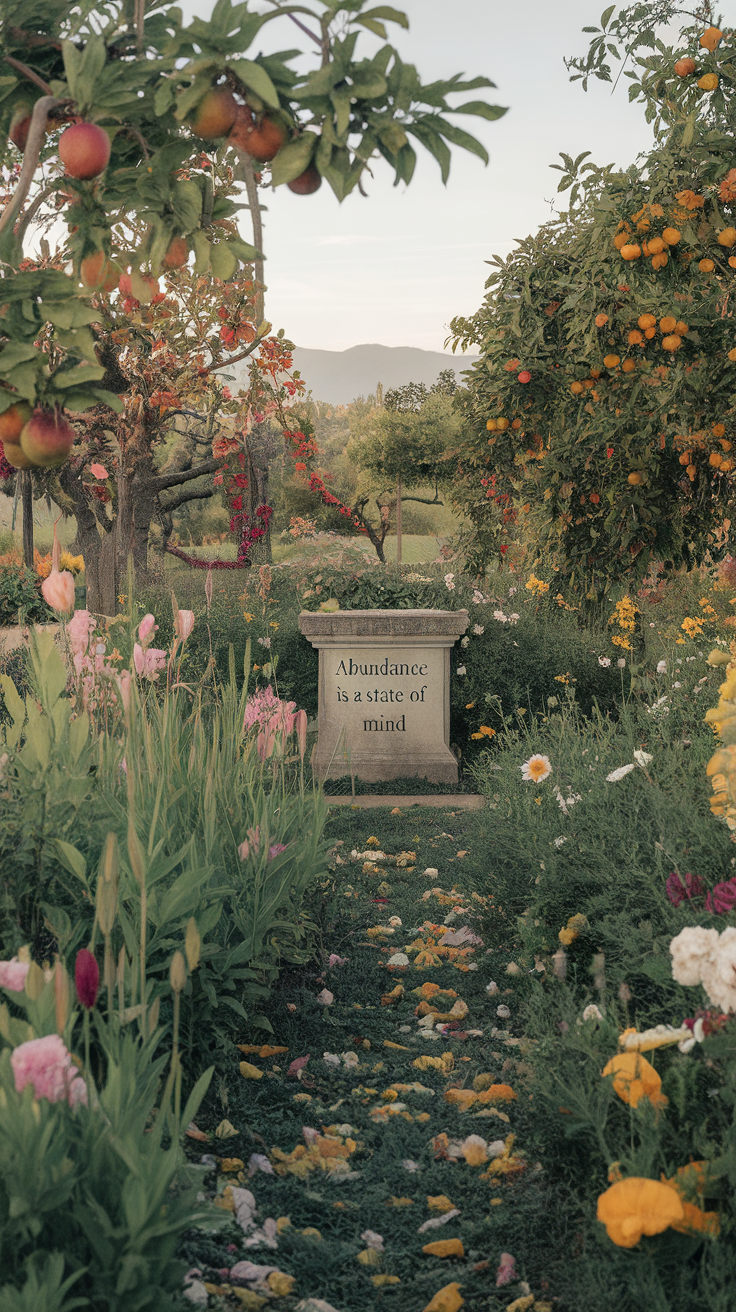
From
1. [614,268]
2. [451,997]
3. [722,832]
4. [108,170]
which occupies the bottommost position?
[451,997]

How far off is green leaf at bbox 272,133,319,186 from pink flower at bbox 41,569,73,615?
3.23ft

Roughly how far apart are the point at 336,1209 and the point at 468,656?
→ 458cm

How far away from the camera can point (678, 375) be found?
142 inches

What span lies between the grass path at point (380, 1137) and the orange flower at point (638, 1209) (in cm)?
38

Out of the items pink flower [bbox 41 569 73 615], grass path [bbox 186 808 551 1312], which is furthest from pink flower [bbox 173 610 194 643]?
grass path [bbox 186 808 551 1312]

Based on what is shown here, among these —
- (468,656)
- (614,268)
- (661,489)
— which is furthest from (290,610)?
(614,268)

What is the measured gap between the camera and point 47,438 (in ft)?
4.21

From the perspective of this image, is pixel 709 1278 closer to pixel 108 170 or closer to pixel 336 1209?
pixel 336 1209

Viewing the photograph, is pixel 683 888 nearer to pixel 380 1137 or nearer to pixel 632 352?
pixel 380 1137

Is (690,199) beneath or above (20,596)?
above

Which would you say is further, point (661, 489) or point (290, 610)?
point (290, 610)

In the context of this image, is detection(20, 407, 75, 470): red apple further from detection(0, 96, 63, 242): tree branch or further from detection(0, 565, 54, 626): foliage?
detection(0, 565, 54, 626): foliage

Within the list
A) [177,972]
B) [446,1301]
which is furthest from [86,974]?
[446,1301]

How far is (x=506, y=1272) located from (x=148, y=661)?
1.72m
